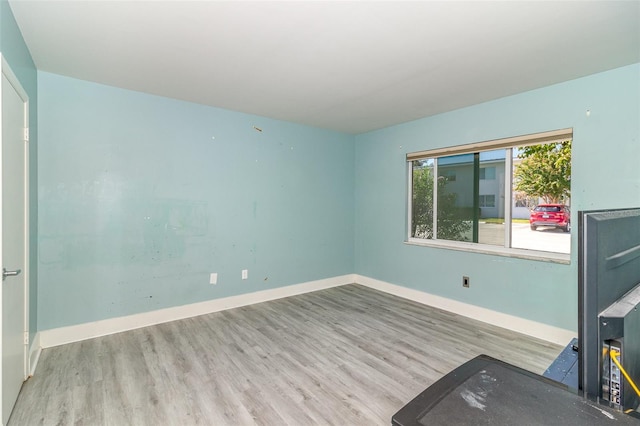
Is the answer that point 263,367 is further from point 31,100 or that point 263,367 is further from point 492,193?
point 492,193

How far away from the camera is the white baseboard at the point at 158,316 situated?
2.88 meters

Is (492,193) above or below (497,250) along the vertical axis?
above

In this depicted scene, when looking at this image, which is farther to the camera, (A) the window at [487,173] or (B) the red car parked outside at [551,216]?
(A) the window at [487,173]

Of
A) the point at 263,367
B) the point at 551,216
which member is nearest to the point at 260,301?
the point at 263,367

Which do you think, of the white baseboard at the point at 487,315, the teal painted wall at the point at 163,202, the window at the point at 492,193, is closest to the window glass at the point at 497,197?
the window at the point at 492,193

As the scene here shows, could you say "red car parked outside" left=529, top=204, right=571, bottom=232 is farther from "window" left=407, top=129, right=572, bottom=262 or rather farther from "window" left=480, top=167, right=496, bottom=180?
"window" left=480, top=167, right=496, bottom=180

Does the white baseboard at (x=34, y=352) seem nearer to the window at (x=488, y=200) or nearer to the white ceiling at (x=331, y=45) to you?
the white ceiling at (x=331, y=45)

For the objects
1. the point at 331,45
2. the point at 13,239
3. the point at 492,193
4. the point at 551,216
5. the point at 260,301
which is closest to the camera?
the point at 13,239

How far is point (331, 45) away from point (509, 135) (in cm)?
221


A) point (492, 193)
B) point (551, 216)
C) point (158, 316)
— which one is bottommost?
point (158, 316)

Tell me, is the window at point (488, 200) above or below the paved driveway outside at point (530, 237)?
above

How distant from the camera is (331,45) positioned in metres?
2.24

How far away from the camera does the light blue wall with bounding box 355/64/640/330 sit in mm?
2586

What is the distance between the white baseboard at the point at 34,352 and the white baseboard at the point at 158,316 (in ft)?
0.26
